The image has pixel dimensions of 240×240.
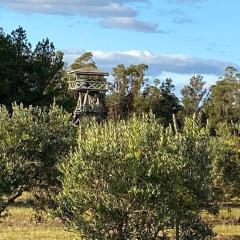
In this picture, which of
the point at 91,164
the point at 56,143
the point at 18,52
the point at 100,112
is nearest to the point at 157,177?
the point at 91,164

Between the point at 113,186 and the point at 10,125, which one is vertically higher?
the point at 10,125

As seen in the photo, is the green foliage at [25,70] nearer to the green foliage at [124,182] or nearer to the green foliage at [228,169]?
the green foliage at [228,169]

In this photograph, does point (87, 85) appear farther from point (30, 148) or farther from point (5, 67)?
point (30, 148)

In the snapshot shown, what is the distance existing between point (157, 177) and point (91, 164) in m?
1.83

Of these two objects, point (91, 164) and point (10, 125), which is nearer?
point (91, 164)

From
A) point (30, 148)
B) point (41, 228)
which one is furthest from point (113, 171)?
point (41, 228)

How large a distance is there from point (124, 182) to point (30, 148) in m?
4.13

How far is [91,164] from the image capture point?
1664cm

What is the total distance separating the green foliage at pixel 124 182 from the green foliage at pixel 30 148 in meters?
2.04

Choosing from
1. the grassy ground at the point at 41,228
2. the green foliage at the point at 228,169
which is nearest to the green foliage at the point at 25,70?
the grassy ground at the point at 41,228

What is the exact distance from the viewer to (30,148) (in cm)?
1934

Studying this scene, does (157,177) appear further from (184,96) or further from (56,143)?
(184,96)

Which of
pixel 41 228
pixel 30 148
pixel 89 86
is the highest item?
pixel 89 86

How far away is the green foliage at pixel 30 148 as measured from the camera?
1884 centimetres
